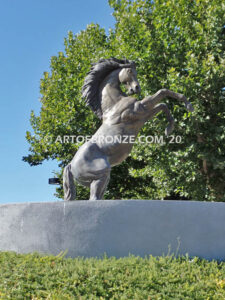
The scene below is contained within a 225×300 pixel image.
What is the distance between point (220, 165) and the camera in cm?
1126

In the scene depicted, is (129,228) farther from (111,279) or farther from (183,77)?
(183,77)

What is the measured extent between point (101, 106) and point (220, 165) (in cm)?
578

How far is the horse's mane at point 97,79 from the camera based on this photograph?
285 inches

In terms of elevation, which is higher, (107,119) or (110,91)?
(110,91)

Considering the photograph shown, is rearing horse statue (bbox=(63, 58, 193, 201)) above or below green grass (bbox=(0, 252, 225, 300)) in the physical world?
above

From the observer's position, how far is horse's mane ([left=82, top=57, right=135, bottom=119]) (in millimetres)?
7234

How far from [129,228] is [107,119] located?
7.51 ft

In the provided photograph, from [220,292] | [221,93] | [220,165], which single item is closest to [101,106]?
[220,292]

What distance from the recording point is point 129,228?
555cm

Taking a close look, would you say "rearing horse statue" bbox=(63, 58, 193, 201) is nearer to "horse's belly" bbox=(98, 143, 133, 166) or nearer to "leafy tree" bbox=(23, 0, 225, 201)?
"horse's belly" bbox=(98, 143, 133, 166)

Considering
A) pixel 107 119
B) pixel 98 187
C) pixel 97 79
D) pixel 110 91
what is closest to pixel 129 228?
pixel 98 187

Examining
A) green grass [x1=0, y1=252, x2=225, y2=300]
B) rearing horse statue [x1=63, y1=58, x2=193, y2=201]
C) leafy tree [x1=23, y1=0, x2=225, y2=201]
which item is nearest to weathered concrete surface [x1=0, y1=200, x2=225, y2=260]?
green grass [x1=0, y1=252, x2=225, y2=300]

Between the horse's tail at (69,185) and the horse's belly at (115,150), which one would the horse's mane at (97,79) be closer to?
the horse's belly at (115,150)

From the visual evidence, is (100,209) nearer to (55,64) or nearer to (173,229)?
(173,229)
